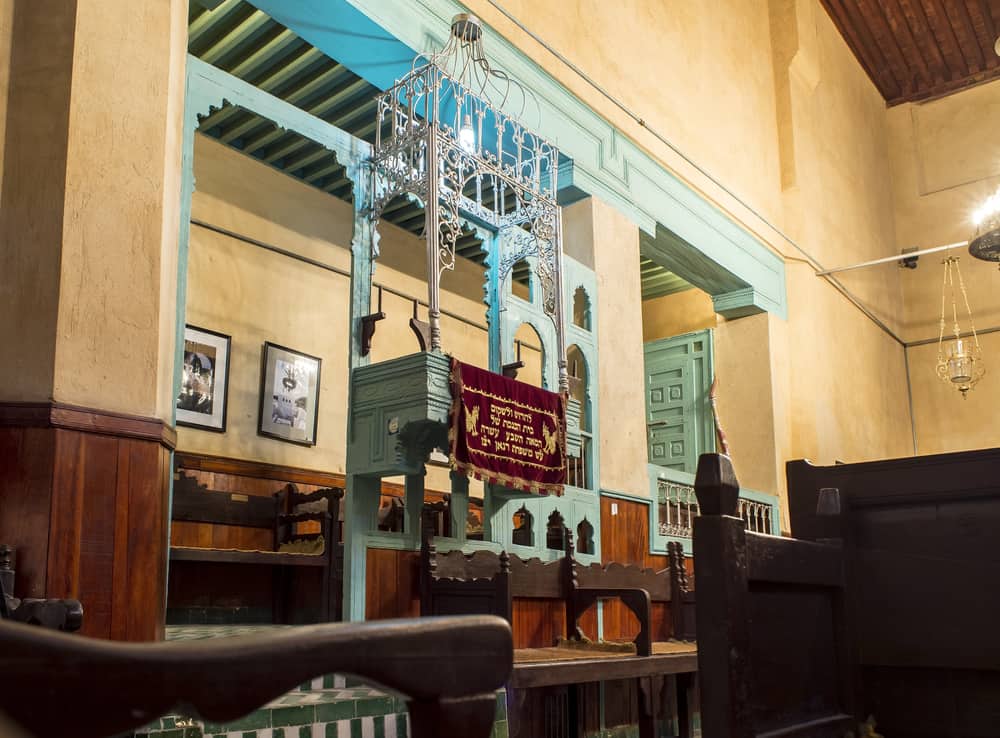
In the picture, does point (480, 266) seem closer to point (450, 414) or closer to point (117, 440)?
point (450, 414)

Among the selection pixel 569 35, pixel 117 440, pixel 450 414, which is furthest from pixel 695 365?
pixel 117 440

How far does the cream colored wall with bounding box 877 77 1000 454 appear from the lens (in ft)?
49.9

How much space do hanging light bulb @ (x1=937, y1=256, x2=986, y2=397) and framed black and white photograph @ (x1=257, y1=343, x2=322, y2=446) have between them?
9.21 meters

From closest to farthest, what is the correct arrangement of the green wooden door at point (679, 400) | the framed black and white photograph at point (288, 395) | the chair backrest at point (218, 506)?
1. the chair backrest at point (218, 506)
2. the framed black and white photograph at point (288, 395)
3. the green wooden door at point (679, 400)

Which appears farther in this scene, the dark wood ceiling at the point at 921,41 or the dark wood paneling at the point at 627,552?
the dark wood ceiling at the point at 921,41

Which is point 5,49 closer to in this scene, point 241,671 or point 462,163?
point 462,163

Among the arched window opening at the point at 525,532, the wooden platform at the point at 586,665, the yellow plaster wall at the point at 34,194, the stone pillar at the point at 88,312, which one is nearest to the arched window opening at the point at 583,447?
the arched window opening at the point at 525,532

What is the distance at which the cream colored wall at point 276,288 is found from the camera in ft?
30.7

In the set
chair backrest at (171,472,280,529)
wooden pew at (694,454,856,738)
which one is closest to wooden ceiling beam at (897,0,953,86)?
chair backrest at (171,472,280,529)

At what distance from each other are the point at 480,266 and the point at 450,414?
21.8 ft

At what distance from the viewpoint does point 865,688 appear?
117 inches

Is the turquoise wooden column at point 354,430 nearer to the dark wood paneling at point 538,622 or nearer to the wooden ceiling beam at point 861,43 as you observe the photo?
the dark wood paneling at point 538,622

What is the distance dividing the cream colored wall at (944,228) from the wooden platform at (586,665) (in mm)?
10698

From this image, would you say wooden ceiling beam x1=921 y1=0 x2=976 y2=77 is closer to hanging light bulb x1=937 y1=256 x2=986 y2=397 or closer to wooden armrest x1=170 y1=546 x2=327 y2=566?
hanging light bulb x1=937 y1=256 x2=986 y2=397
